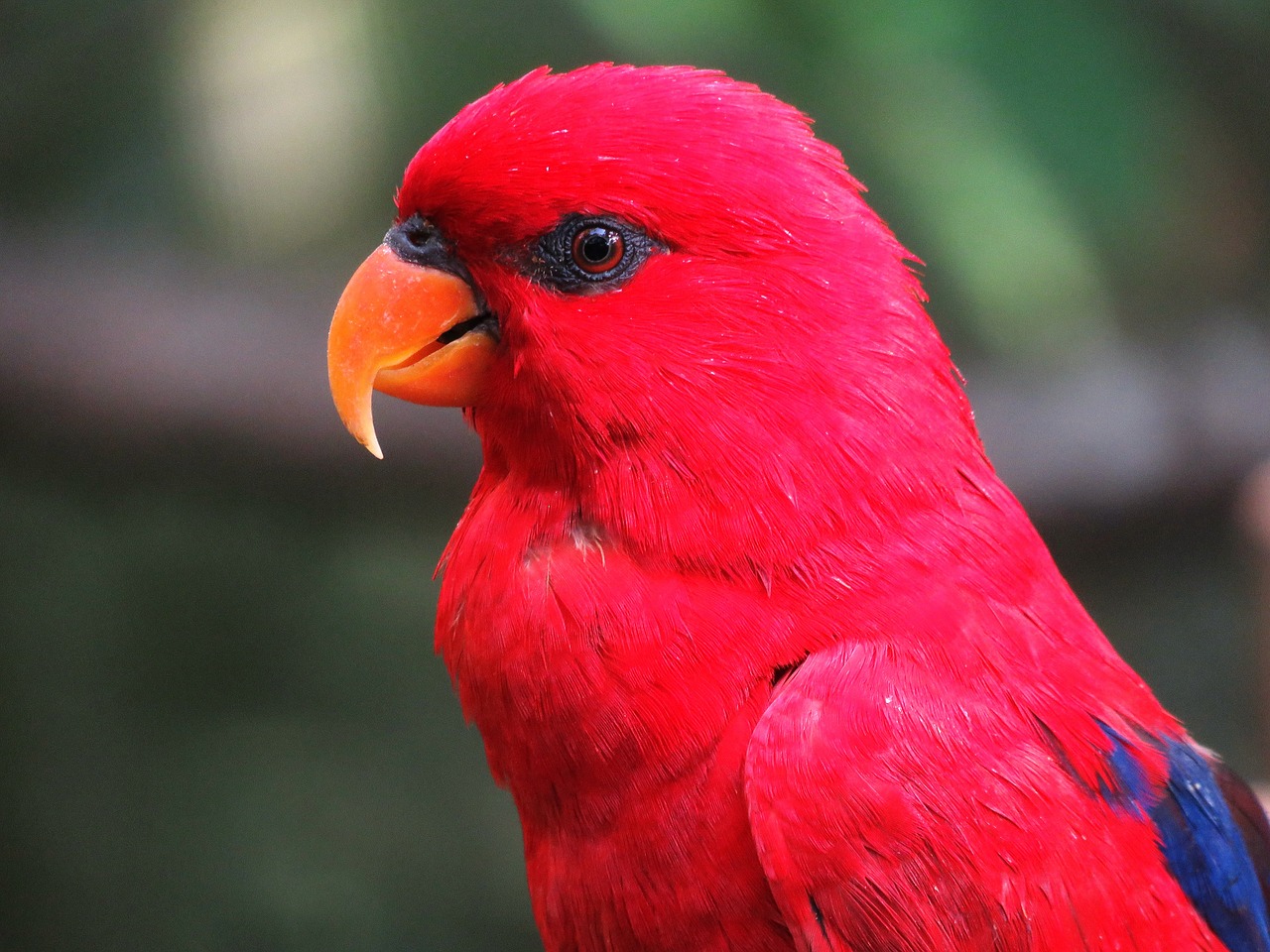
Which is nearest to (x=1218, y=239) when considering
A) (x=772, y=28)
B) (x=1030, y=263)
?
(x=1030, y=263)

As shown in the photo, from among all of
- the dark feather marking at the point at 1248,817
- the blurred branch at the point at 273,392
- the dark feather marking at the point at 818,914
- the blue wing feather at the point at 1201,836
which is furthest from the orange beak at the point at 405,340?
the blurred branch at the point at 273,392

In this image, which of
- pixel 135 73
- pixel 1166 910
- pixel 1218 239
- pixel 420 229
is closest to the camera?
pixel 1166 910

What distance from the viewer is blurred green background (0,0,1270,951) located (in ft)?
8.95

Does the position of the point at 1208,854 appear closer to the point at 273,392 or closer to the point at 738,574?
the point at 738,574

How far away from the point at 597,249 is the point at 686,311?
11cm

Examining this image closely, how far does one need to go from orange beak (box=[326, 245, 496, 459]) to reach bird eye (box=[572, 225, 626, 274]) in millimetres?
144

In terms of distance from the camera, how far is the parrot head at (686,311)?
119cm

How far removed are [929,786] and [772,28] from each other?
206 centimetres

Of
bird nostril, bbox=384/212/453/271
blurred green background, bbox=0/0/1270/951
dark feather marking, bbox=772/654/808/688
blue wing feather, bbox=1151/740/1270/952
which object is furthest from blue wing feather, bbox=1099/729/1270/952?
blurred green background, bbox=0/0/1270/951

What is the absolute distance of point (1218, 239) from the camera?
361 centimetres

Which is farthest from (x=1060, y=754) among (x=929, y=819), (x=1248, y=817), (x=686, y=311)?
(x=686, y=311)

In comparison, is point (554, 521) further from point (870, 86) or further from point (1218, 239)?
point (1218, 239)

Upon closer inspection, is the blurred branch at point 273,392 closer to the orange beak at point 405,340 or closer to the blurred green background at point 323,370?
the blurred green background at point 323,370

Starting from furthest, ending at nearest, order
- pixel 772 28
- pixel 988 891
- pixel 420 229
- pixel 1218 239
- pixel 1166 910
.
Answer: pixel 1218 239 → pixel 772 28 → pixel 420 229 → pixel 1166 910 → pixel 988 891
